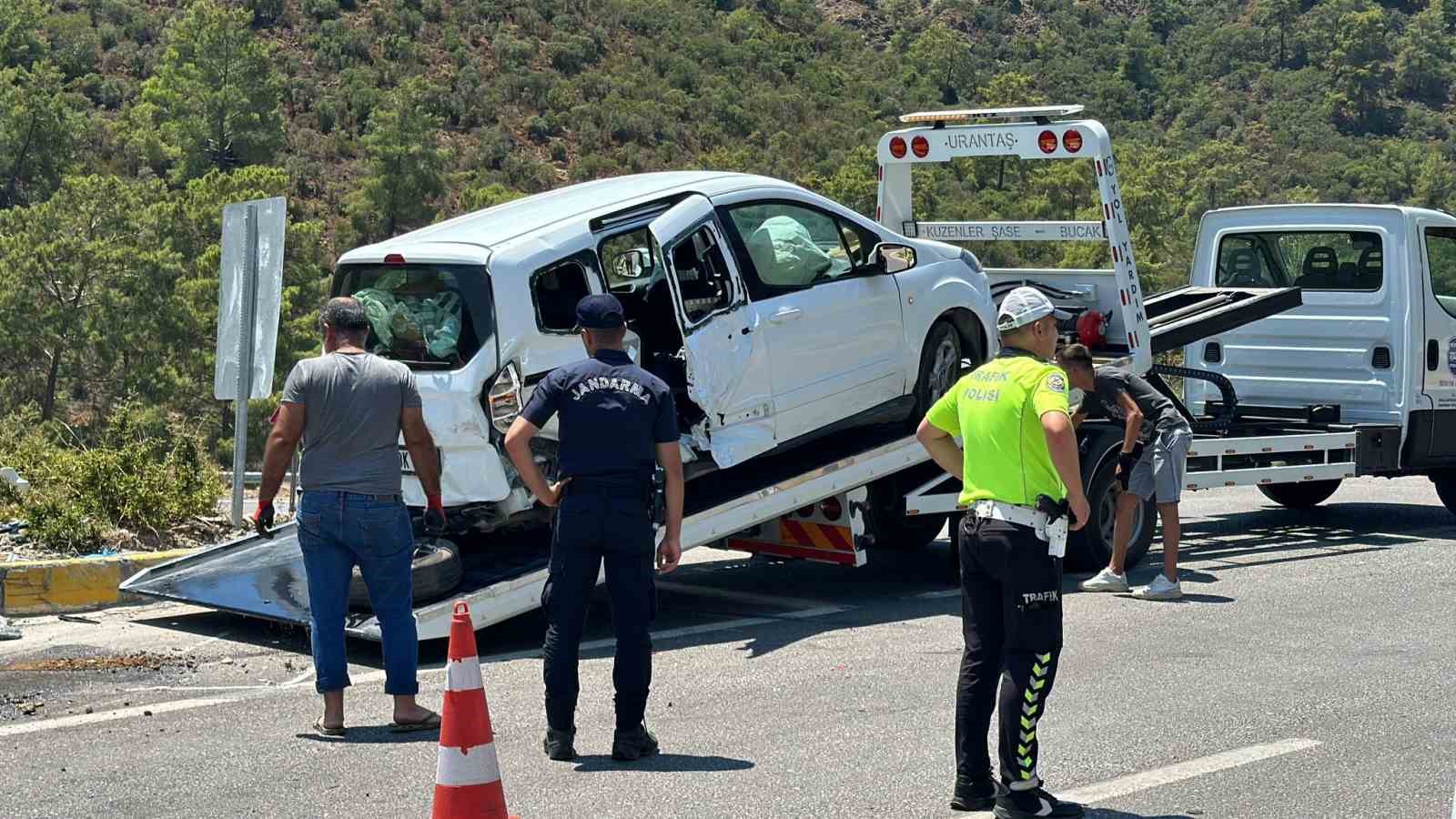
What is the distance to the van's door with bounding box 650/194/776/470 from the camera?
338 inches

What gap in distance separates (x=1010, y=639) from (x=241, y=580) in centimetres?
473

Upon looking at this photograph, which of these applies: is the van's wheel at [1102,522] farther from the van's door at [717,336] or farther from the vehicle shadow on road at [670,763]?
the vehicle shadow on road at [670,763]

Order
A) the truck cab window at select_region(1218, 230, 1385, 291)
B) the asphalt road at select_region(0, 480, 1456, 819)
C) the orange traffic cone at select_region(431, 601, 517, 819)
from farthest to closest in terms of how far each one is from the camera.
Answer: the truck cab window at select_region(1218, 230, 1385, 291)
the asphalt road at select_region(0, 480, 1456, 819)
the orange traffic cone at select_region(431, 601, 517, 819)

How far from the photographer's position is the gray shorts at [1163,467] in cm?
986

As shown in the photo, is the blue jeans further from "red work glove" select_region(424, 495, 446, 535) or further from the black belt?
"red work glove" select_region(424, 495, 446, 535)

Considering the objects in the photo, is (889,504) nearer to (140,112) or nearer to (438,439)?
(438,439)

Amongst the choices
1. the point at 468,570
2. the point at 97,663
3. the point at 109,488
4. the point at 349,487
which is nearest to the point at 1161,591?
the point at 468,570

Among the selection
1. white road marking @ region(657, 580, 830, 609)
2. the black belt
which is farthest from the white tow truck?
the black belt

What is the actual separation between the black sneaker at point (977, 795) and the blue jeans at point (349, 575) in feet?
7.58

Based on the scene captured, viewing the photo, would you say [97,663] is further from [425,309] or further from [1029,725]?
[1029,725]

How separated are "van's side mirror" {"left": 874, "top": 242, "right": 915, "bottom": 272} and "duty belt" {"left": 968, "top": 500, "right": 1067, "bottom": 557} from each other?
14.7ft

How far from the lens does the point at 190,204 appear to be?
3672cm

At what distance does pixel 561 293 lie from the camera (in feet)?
28.0

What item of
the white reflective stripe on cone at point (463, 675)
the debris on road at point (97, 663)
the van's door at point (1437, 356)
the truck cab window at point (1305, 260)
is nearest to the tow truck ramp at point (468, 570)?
the debris on road at point (97, 663)
